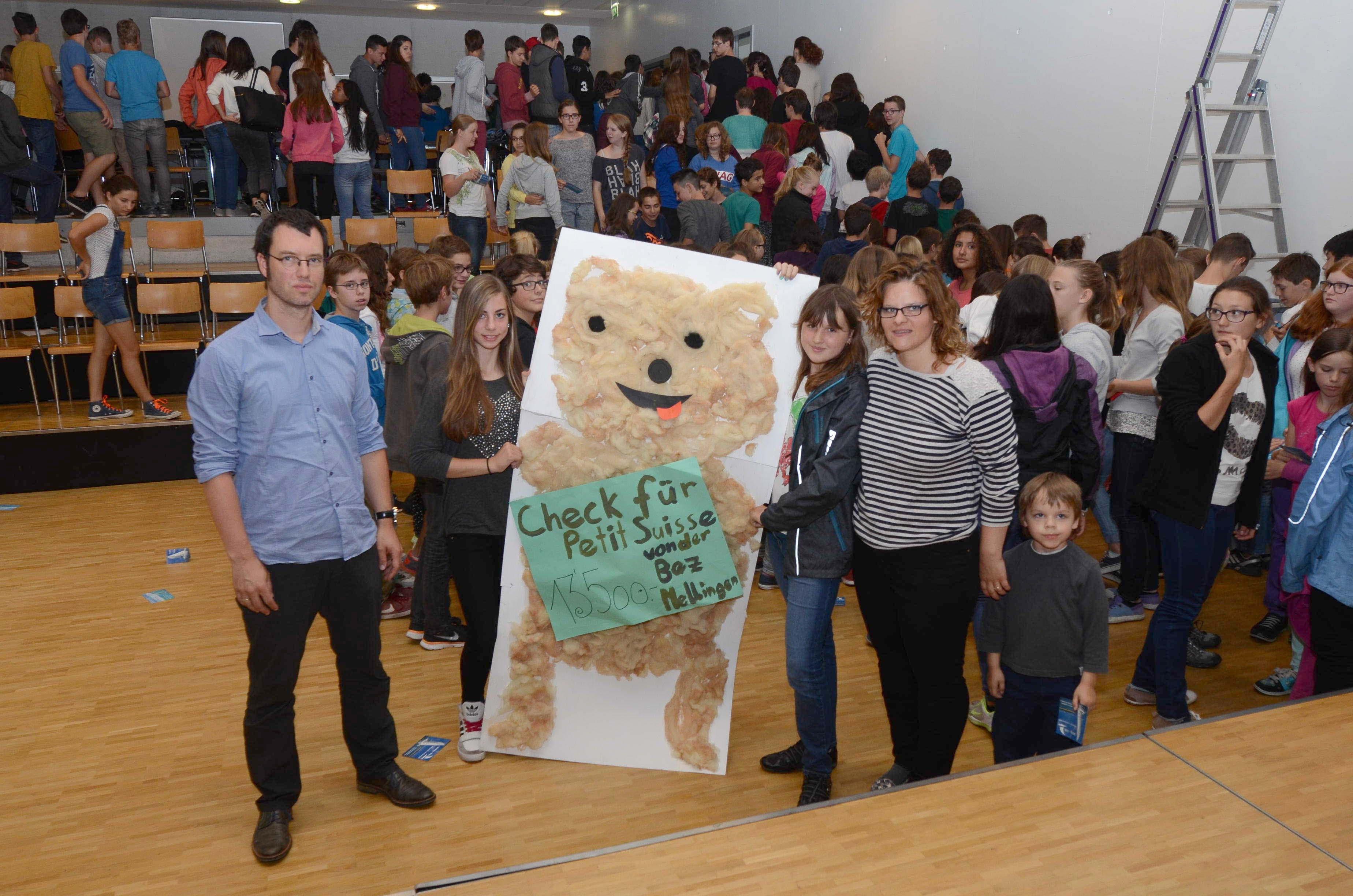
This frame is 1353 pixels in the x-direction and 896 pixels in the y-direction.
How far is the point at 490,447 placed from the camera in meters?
3.03

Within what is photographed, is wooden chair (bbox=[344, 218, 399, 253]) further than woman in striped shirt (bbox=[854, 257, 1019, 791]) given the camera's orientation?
Yes

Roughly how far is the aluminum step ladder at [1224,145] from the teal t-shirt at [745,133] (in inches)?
133

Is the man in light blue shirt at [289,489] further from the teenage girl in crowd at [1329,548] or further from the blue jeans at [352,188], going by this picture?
the blue jeans at [352,188]

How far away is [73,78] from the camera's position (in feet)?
27.7

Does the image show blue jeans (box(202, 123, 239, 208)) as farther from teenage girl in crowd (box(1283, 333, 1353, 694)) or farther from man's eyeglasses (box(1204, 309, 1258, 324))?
teenage girl in crowd (box(1283, 333, 1353, 694))

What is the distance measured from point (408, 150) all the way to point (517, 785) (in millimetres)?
8466

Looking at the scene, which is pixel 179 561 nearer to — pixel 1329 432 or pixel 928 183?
pixel 1329 432

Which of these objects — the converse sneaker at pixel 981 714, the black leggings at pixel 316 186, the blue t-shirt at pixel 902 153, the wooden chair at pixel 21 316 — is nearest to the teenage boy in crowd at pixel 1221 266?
the converse sneaker at pixel 981 714

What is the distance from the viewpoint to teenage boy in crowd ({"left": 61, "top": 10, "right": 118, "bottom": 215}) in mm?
8391

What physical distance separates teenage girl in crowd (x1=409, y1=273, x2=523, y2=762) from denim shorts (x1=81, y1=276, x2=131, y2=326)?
440 centimetres

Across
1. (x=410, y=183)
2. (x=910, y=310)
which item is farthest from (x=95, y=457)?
(x=910, y=310)

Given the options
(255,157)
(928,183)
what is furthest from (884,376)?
(255,157)

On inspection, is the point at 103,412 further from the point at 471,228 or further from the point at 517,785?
the point at 517,785

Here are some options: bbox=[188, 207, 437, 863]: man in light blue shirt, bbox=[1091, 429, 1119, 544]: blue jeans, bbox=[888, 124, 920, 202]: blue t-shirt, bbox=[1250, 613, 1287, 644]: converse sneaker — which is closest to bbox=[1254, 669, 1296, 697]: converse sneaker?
bbox=[1250, 613, 1287, 644]: converse sneaker
